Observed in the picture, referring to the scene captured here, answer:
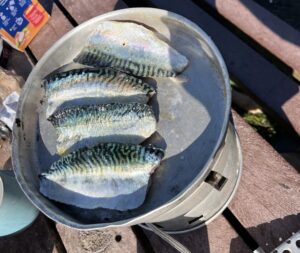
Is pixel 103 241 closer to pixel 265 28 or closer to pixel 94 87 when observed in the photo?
pixel 94 87

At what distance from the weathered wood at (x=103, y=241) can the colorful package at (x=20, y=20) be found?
0.86 metres

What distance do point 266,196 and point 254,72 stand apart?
1.78ft

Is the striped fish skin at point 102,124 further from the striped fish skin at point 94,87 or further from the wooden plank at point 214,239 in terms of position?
the wooden plank at point 214,239

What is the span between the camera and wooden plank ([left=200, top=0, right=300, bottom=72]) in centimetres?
169

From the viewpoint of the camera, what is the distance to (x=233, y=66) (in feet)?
5.95

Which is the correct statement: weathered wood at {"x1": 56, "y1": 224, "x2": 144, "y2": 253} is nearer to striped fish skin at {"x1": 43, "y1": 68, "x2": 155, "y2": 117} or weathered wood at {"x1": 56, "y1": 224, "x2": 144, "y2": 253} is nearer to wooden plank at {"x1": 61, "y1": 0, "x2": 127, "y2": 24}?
striped fish skin at {"x1": 43, "y1": 68, "x2": 155, "y2": 117}

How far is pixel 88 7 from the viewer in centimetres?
199

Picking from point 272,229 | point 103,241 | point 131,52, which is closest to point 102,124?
Answer: point 131,52

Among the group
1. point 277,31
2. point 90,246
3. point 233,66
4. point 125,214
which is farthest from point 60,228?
point 277,31

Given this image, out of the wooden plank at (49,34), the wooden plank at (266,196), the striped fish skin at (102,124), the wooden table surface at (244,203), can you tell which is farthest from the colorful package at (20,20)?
the wooden plank at (266,196)

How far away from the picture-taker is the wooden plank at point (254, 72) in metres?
1.65

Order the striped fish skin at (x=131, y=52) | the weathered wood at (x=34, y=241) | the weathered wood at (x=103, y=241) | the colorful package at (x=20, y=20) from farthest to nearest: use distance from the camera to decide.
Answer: the colorful package at (x=20, y=20), the weathered wood at (x=34, y=241), the weathered wood at (x=103, y=241), the striped fish skin at (x=131, y=52)

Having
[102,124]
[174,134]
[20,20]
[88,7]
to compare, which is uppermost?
[20,20]

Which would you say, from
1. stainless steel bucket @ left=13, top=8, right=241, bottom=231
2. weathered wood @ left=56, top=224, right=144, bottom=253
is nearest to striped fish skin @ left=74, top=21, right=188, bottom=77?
stainless steel bucket @ left=13, top=8, right=241, bottom=231
